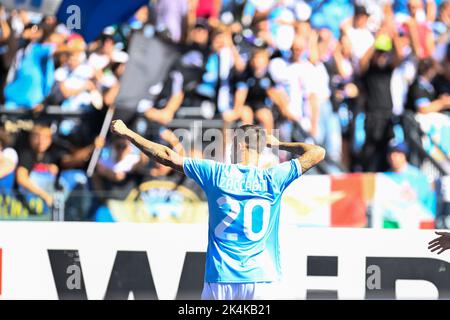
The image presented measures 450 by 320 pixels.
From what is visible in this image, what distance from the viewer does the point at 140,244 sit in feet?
24.1

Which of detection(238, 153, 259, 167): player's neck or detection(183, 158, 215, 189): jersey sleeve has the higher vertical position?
detection(238, 153, 259, 167): player's neck

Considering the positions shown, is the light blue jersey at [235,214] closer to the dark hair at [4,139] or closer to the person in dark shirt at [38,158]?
the person in dark shirt at [38,158]

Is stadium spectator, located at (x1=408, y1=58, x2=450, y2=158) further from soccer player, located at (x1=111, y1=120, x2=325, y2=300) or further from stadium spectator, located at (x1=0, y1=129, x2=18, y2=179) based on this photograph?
stadium spectator, located at (x1=0, y1=129, x2=18, y2=179)

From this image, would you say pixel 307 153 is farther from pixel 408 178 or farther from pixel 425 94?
pixel 425 94

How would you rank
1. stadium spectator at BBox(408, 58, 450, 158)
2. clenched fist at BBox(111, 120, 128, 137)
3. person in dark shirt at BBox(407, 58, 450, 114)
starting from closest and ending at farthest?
clenched fist at BBox(111, 120, 128, 137)
stadium spectator at BBox(408, 58, 450, 158)
person in dark shirt at BBox(407, 58, 450, 114)

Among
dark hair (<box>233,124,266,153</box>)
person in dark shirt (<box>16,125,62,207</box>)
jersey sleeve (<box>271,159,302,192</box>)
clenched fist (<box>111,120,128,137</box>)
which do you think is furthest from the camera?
person in dark shirt (<box>16,125,62,207</box>)

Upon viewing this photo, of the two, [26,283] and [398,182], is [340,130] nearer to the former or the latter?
[398,182]

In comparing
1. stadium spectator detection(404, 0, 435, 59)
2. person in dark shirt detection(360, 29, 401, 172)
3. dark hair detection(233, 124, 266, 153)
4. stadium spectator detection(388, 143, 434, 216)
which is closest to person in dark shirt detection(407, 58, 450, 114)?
stadium spectator detection(404, 0, 435, 59)

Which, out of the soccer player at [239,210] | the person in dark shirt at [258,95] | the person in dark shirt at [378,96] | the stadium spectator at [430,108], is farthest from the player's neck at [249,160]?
the stadium spectator at [430,108]

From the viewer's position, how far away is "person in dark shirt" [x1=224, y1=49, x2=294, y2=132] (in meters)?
8.07

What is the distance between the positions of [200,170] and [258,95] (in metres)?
2.50

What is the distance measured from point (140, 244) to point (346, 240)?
183 cm

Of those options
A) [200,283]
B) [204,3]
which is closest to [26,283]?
[200,283]

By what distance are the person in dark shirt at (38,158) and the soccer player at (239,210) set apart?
224cm
